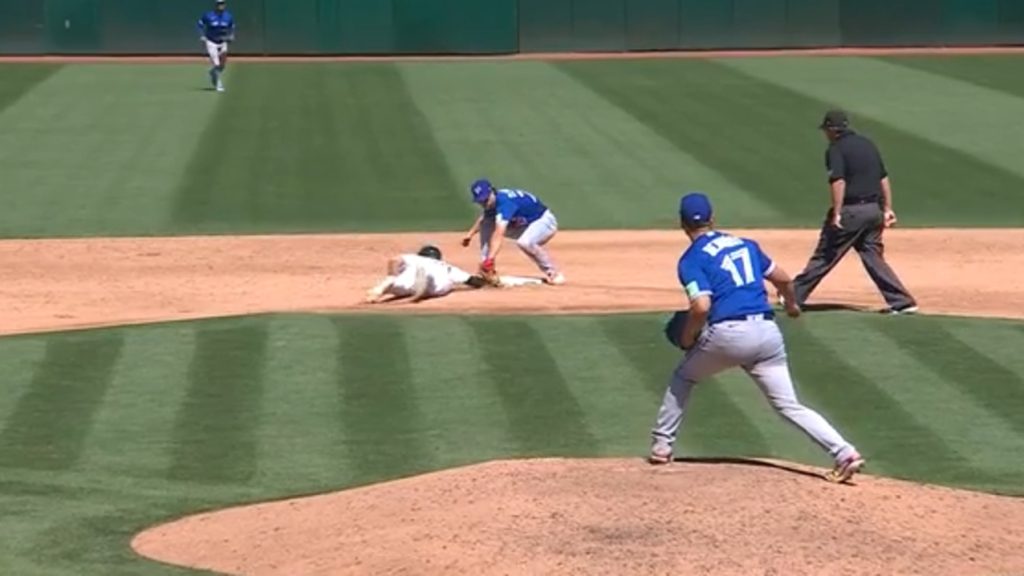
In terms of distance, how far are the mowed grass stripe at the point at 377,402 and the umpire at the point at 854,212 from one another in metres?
3.79

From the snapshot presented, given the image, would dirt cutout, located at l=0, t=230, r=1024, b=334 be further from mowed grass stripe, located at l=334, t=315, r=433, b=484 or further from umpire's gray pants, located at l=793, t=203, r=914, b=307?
mowed grass stripe, located at l=334, t=315, r=433, b=484

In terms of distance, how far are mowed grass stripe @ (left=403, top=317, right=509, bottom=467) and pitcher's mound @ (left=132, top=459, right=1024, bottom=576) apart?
6.42ft

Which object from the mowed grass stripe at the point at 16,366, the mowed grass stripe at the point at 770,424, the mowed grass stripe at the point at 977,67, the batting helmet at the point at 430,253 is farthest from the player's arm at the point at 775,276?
the mowed grass stripe at the point at 977,67

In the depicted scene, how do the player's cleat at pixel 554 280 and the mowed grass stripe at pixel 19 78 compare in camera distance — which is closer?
the player's cleat at pixel 554 280

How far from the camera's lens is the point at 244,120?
37.8 meters

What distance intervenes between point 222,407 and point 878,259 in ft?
21.3

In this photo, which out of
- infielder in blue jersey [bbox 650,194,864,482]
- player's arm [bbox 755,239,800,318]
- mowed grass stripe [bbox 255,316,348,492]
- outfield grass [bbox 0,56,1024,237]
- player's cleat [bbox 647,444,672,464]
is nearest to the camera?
infielder in blue jersey [bbox 650,194,864,482]

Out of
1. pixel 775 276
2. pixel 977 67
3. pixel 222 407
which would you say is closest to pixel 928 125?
pixel 977 67

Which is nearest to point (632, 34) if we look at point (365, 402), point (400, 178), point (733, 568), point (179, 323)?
point (400, 178)

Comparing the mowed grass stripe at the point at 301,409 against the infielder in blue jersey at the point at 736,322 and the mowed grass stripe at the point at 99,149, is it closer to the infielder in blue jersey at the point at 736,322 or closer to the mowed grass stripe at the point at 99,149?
the infielder in blue jersey at the point at 736,322

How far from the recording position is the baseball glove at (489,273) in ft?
72.3

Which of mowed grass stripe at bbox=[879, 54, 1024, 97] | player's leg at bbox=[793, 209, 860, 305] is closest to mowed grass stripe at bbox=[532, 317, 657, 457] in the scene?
player's leg at bbox=[793, 209, 860, 305]

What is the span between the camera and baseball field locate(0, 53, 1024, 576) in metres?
11.8

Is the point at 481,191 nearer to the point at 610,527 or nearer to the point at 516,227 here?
the point at 516,227
